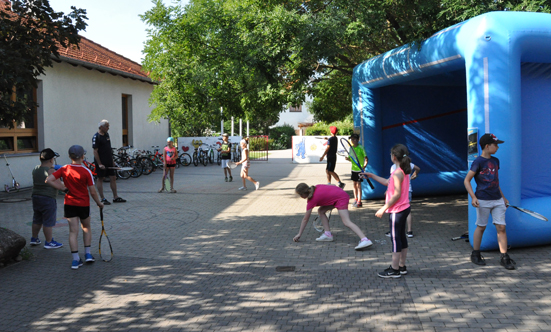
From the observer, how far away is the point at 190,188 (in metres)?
14.3

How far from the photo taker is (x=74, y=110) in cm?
1669

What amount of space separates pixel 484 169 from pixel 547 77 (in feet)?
7.67

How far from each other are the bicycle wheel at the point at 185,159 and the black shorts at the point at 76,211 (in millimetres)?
17952

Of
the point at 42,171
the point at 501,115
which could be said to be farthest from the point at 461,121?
the point at 42,171

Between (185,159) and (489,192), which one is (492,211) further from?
(185,159)

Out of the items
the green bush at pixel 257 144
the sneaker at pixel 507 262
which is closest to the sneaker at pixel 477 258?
the sneaker at pixel 507 262

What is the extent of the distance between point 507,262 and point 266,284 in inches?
114

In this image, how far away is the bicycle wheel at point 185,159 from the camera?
2423 cm

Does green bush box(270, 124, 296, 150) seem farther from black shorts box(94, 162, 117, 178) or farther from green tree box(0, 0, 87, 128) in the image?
green tree box(0, 0, 87, 128)

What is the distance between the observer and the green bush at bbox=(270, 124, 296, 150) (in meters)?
45.1

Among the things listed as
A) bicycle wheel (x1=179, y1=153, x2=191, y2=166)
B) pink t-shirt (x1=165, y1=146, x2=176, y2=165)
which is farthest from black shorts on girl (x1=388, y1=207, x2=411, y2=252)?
bicycle wheel (x1=179, y1=153, x2=191, y2=166)

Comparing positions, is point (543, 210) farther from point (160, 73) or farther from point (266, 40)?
point (160, 73)

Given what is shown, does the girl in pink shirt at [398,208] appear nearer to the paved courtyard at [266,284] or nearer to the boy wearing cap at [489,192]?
the paved courtyard at [266,284]

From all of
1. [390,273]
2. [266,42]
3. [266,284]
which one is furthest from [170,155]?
[390,273]
